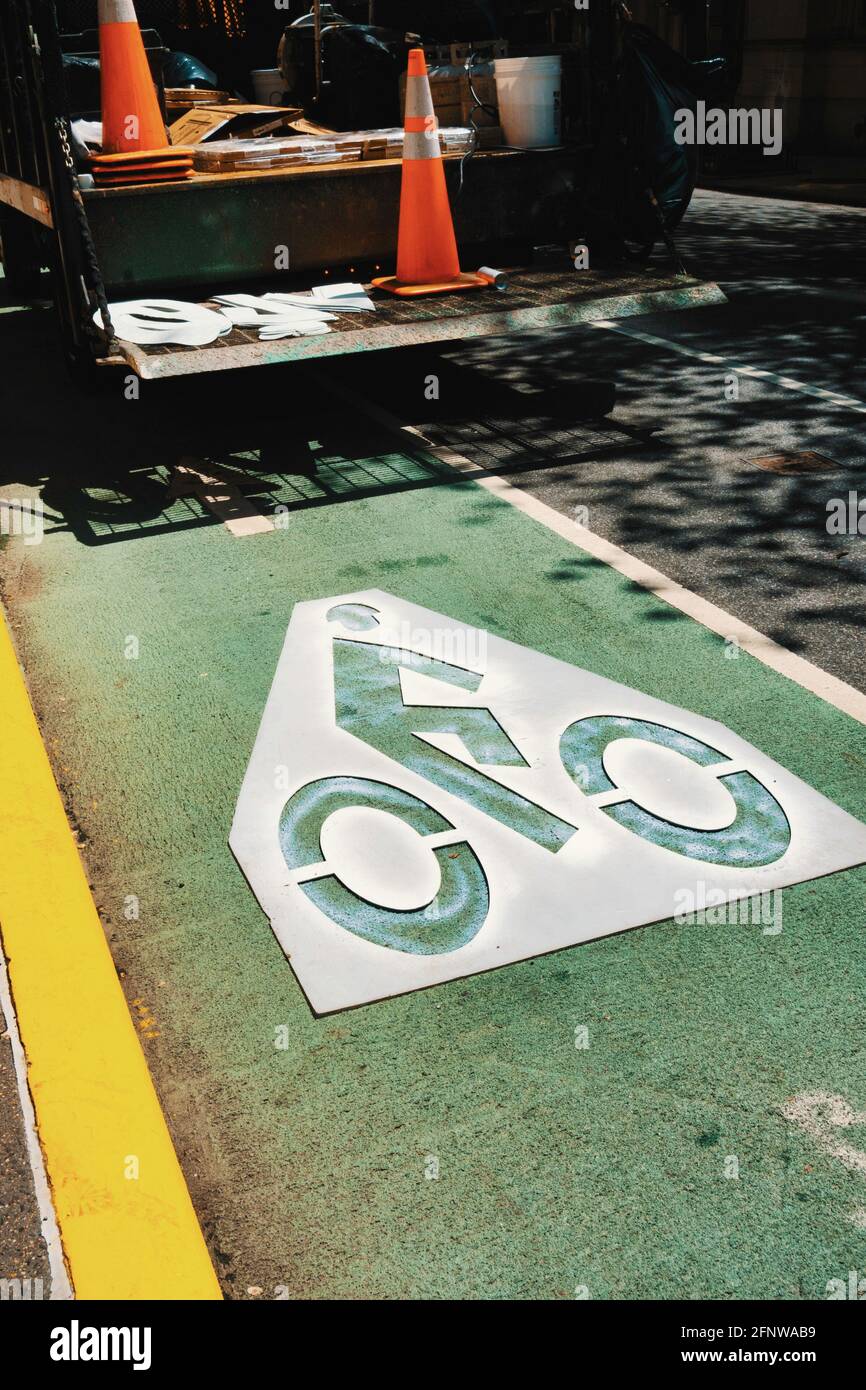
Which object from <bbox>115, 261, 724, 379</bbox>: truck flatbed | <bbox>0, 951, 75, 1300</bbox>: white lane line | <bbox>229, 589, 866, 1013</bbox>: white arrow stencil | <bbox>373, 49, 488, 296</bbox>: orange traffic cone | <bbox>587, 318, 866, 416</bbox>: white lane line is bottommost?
<bbox>0, 951, 75, 1300</bbox>: white lane line

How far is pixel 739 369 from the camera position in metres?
8.16

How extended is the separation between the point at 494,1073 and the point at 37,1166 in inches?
38.0

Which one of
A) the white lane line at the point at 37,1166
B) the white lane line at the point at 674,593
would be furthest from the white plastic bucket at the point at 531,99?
the white lane line at the point at 37,1166

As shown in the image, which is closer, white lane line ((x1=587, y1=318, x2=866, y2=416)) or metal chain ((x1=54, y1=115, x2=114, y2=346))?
metal chain ((x1=54, y1=115, x2=114, y2=346))

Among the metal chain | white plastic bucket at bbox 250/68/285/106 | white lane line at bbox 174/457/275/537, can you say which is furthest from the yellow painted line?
white plastic bucket at bbox 250/68/285/106

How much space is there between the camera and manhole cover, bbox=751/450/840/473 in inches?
250

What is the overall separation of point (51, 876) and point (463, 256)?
5.21m

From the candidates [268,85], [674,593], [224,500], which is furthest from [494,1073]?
[268,85]

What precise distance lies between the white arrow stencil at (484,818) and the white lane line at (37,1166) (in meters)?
0.66

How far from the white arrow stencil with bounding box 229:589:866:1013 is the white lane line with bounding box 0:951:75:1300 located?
0.66 m

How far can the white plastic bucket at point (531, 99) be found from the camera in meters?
7.25

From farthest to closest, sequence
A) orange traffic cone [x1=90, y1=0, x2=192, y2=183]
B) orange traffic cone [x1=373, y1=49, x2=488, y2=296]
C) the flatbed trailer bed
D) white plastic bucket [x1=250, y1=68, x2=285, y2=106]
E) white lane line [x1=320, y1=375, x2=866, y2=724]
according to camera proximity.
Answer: white plastic bucket [x1=250, y1=68, x2=285, y2=106], orange traffic cone [x1=90, y1=0, x2=192, y2=183], orange traffic cone [x1=373, y1=49, x2=488, y2=296], the flatbed trailer bed, white lane line [x1=320, y1=375, x2=866, y2=724]

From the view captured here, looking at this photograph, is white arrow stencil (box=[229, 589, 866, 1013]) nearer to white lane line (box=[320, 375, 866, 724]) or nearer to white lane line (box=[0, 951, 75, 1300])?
white lane line (box=[320, 375, 866, 724])
